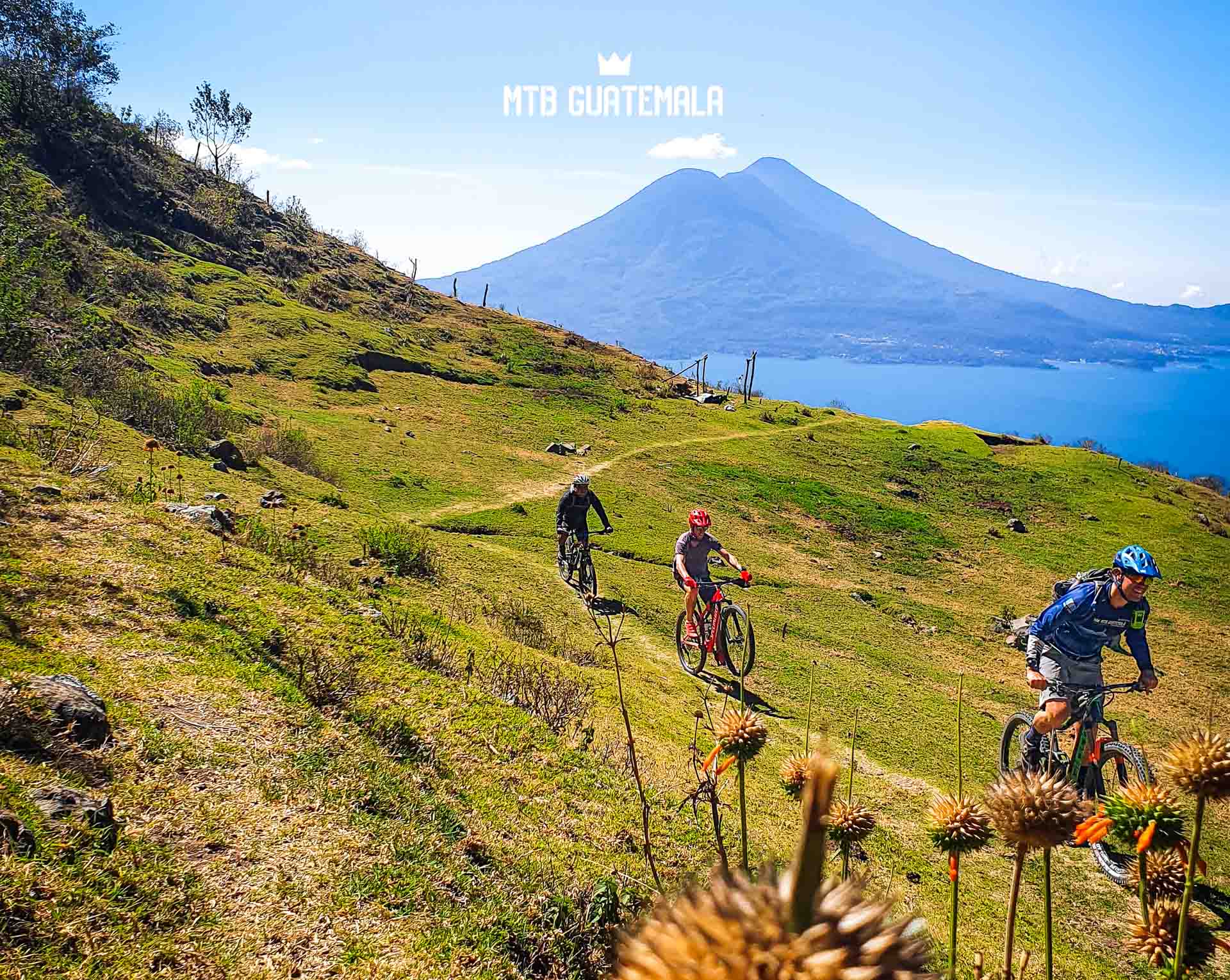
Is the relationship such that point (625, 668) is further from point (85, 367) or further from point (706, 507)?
point (706, 507)

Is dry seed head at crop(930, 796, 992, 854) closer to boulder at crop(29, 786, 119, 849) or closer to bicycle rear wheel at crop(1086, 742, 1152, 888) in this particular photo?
boulder at crop(29, 786, 119, 849)

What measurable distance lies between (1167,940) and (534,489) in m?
19.3

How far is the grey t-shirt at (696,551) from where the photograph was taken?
33.3ft

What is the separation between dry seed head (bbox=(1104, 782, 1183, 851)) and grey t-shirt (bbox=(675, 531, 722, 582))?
324 inches

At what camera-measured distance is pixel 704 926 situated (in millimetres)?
930

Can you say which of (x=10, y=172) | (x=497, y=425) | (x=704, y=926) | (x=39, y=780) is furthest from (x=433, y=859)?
(x=497, y=425)

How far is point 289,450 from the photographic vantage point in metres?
16.5

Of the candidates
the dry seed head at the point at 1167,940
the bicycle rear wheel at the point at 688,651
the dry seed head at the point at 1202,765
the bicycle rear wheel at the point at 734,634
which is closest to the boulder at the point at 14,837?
the dry seed head at the point at 1167,940

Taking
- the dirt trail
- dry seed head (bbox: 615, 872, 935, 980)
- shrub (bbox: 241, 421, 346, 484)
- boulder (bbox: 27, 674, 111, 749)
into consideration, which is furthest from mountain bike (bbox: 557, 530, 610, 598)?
dry seed head (bbox: 615, 872, 935, 980)

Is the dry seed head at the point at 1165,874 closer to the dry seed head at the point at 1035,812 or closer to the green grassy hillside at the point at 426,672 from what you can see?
the green grassy hillside at the point at 426,672

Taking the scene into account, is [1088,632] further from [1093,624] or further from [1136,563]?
[1136,563]

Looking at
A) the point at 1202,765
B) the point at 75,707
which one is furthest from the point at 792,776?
the point at 75,707

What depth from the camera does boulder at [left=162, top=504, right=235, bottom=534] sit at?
729 cm

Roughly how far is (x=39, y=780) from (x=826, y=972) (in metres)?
3.52
